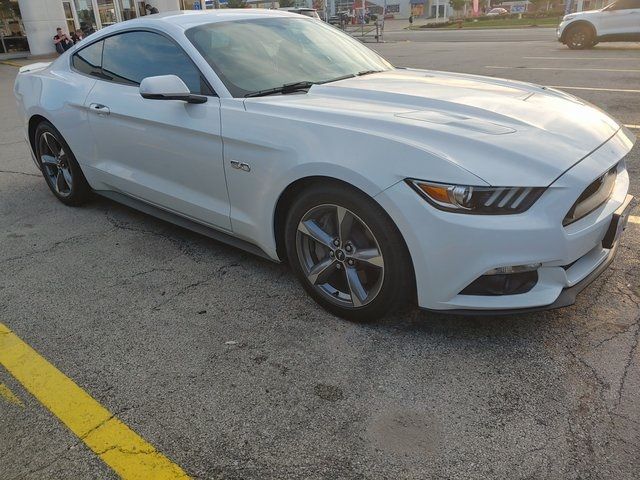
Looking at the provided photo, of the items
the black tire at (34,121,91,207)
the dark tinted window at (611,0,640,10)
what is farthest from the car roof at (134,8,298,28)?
the dark tinted window at (611,0,640,10)

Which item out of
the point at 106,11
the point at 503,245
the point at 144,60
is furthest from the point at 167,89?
the point at 106,11

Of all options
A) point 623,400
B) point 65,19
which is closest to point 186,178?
point 623,400

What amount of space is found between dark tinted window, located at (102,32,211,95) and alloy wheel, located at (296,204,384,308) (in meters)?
1.10

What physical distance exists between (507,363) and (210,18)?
289cm

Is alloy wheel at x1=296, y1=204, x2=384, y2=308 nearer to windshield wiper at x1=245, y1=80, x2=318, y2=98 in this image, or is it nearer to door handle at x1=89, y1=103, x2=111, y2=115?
windshield wiper at x1=245, y1=80, x2=318, y2=98

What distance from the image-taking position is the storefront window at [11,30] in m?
22.7

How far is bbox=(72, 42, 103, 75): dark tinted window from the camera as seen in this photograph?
13.8ft

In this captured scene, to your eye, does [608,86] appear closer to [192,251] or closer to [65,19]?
[192,251]

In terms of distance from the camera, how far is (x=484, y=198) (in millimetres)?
→ 2301

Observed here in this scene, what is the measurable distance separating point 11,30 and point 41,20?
5.87 ft

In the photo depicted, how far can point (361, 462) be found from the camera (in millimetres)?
2025

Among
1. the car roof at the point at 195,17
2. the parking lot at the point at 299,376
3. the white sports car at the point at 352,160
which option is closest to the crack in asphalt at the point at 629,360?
the parking lot at the point at 299,376

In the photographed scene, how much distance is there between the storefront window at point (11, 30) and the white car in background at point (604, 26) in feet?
70.3

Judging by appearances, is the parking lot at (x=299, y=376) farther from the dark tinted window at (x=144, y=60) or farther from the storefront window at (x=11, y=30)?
the storefront window at (x=11, y=30)
